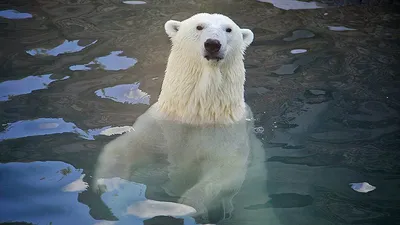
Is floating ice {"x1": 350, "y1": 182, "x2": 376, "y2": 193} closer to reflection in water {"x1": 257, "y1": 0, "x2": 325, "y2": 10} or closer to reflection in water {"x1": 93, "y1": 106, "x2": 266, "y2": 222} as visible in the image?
reflection in water {"x1": 93, "y1": 106, "x2": 266, "y2": 222}

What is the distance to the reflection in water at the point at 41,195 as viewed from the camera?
4793mm

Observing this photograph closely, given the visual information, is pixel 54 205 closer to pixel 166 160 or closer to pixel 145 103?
pixel 166 160

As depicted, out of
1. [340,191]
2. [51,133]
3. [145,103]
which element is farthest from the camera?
[145,103]

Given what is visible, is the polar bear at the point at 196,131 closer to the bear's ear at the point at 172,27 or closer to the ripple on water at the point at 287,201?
the bear's ear at the point at 172,27

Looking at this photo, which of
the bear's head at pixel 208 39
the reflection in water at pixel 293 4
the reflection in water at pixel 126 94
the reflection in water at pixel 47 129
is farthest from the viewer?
the reflection in water at pixel 293 4

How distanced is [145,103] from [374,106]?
8.32 feet

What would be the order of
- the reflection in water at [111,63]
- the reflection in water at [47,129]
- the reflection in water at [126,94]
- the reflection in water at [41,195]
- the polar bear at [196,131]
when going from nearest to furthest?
the reflection in water at [41,195] → the polar bear at [196,131] → the reflection in water at [47,129] → the reflection in water at [126,94] → the reflection in water at [111,63]

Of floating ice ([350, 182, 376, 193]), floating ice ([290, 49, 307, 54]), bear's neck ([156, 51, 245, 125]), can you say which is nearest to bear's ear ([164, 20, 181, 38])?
bear's neck ([156, 51, 245, 125])

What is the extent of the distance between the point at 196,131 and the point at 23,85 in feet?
7.62

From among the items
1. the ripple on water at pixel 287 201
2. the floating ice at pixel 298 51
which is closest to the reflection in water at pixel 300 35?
the floating ice at pixel 298 51

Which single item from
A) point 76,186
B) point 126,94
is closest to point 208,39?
point 76,186

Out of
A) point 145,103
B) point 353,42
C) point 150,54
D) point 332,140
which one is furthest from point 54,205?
point 353,42

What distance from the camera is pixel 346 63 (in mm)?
8312

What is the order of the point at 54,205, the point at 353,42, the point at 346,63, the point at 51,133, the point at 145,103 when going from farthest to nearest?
the point at 353,42, the point at 346,63, the point at 145,103, the point at 51,133, the point at 54,205
